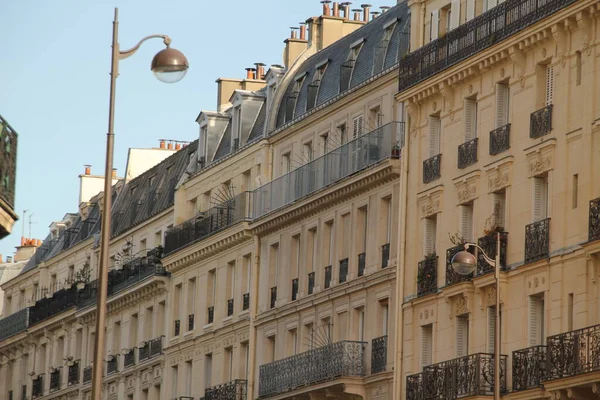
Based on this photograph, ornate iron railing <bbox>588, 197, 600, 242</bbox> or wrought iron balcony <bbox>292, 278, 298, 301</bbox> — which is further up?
wrought iron balcony <bbox>292, 278, 298, 301</bbox>

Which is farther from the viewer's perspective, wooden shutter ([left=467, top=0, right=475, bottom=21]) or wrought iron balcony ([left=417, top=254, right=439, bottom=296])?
wrought iron balcony ([left=417, top=254, right=439, bottom=296])

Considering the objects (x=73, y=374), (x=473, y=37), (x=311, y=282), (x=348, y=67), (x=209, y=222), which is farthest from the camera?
(x=73, y=374)

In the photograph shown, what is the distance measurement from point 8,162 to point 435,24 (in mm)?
25102

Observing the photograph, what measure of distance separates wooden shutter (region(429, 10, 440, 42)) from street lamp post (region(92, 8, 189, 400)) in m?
18.9

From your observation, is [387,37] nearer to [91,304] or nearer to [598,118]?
[598,118]

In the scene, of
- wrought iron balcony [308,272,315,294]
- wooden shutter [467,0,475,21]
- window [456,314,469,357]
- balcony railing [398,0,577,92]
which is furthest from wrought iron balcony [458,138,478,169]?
wrought iron balcony [308,272,315,294]

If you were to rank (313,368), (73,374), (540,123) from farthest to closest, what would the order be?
(73,374) < (313,368) < (540,123)

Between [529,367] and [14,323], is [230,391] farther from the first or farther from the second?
[14,323]

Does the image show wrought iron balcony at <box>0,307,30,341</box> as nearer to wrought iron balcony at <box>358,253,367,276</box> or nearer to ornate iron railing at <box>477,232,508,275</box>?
wrought iron balcony at <box>358,253,367,276</box>

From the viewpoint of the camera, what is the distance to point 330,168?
56.0 metres

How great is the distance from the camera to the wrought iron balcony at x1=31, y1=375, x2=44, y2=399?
8438cm

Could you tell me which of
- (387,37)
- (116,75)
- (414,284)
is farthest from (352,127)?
(116,75)

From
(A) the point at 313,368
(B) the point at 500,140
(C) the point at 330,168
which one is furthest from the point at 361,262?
(B) the point at 500,140

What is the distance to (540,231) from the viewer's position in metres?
43.7
